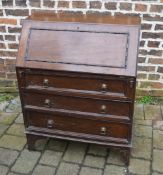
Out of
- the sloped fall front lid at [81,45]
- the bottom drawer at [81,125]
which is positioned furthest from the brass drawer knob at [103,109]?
the sloped fall front lid at [81,45]

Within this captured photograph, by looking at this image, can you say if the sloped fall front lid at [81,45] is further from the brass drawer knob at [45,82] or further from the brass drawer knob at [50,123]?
the brass drawer knob at [50,123]

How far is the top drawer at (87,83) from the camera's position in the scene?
2537 mm

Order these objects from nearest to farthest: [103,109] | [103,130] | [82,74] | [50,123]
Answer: [82,74], [103,109], [103,130], [50,123]

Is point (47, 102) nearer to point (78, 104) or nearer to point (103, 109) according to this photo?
point (78, 104)

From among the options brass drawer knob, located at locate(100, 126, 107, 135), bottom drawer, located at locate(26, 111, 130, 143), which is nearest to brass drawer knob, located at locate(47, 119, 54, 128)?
bottom drawer, located at locate(26, 111, 130, 143)

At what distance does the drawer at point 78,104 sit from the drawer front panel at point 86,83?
0.32 feet

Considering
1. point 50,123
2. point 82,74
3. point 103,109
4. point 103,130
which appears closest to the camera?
point 82,74

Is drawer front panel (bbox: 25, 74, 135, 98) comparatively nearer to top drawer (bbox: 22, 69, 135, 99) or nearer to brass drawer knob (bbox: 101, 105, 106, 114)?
top drawer (bbox: 22, 69, 135, 99)

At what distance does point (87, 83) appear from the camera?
2619 mm

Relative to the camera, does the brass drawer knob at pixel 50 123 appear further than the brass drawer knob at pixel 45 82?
Yes

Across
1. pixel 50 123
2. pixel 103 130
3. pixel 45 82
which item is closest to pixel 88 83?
pixel 45 82

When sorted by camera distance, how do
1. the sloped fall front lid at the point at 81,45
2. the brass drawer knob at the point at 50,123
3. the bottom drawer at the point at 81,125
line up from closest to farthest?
1. the sloped fall front lid at the point at 81,45
2. the bottom drawer at the point at 81,125
3. the brass drawer knob at the point at 50,123

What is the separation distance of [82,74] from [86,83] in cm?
10

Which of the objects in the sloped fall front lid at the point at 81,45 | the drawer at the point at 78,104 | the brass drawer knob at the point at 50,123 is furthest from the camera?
the brass drawer knob at the point at 50,123
